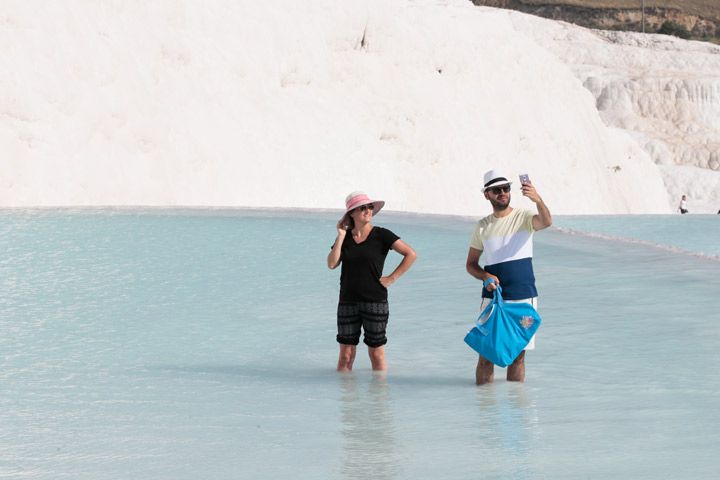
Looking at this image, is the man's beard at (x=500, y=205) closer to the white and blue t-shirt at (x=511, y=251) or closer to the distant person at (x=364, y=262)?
the white and blue t-shirt at (x=511, y=251)

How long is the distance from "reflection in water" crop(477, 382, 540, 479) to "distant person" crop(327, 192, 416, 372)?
662mm

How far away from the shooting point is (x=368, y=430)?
4965 mm

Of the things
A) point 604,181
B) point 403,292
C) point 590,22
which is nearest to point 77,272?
point 403,292

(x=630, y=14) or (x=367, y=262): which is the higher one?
(x=630, y=14)

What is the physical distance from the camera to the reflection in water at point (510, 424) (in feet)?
14.4

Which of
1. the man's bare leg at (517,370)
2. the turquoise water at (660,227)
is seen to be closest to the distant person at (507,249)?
the man's bare leg at (517,370)

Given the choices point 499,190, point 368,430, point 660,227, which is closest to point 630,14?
point 660,227

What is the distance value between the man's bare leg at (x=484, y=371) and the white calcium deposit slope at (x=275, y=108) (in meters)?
14.6

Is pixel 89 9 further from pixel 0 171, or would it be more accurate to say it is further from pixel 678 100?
pixel 678 100

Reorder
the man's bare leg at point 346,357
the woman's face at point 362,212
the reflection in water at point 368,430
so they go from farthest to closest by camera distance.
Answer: the man's bare leg at point 346,357, the woman's face at point 362,212, the reflection in water at point 368,430

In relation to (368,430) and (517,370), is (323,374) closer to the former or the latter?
(517,370)

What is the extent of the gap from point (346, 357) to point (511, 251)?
1101 millimetres

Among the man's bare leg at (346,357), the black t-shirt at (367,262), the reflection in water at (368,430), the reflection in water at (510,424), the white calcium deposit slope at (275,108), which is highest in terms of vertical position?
the white calcium deposit slope at (275,108)

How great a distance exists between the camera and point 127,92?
834 inches
